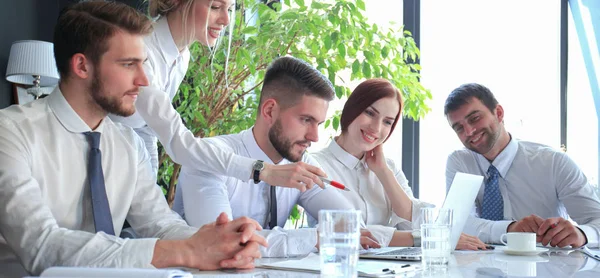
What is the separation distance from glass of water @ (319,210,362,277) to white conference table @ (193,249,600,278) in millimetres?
147

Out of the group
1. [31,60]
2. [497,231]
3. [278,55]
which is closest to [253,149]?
[497,231]

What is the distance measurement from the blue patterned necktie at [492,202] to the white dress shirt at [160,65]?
4.66 ft

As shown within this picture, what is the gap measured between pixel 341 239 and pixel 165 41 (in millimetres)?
1357

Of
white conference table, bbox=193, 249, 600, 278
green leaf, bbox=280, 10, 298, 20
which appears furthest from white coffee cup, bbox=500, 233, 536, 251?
green leaf, bbox=280, 10, 298, 20

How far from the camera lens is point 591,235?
2316mm

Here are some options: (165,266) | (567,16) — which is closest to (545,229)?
(165,266)

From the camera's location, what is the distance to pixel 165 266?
142 centimetres

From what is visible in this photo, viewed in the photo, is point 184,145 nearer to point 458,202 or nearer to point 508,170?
point 458,202

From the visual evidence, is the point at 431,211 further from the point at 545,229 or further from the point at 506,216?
the point at 506,216

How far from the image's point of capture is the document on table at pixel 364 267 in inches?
55.1

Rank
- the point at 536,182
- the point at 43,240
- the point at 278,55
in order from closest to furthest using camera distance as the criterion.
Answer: the point at 43,240 < the point at 536,182 < the point at 278,55

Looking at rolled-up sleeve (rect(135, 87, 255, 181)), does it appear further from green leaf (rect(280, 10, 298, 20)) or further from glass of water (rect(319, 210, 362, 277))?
green leaf (rect(280, 10, 298, 20))

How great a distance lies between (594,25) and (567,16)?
0.33m

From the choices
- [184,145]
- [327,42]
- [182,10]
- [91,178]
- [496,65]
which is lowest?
[91,178]
